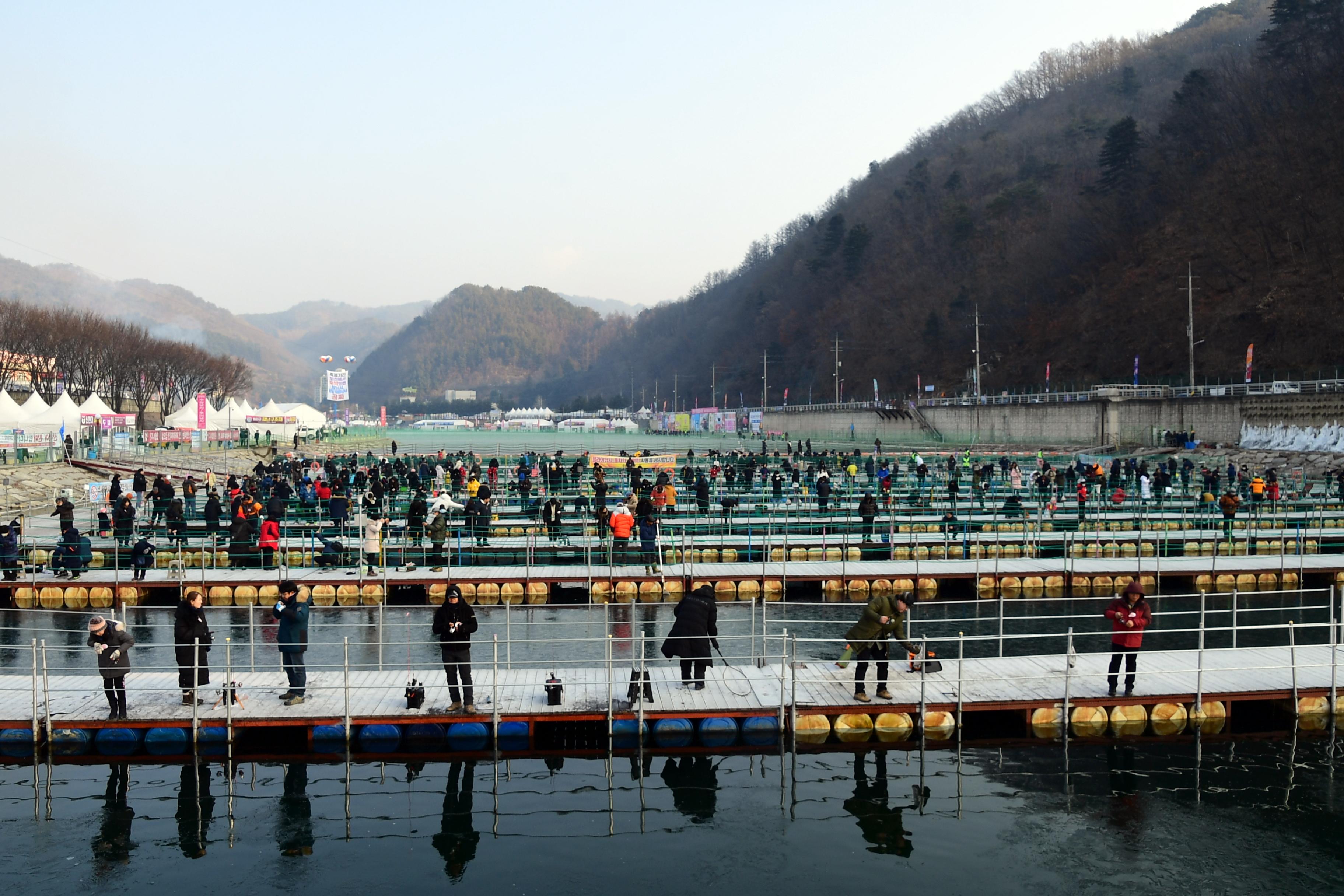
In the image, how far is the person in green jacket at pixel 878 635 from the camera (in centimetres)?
1429

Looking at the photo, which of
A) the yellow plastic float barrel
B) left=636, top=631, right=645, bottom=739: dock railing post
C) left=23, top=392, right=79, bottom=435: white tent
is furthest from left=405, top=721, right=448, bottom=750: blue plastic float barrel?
left=23, top=392, right=79, bottom=435: white tent

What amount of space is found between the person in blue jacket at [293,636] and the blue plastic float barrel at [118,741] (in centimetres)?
190

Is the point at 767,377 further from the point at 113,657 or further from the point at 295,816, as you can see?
the point at 295,816

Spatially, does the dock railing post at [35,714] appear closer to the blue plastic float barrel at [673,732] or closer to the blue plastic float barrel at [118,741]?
the blue plastic float barrel at [118,741]

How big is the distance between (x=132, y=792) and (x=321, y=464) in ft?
130

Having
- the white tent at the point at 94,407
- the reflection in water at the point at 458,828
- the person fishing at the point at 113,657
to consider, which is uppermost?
the white tent at the point at 94,407

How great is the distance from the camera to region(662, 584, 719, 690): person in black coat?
1482 centimetres

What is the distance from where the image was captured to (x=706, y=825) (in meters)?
12.9

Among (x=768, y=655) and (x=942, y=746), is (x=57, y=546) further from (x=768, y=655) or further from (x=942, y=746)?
(x=942, y=746)

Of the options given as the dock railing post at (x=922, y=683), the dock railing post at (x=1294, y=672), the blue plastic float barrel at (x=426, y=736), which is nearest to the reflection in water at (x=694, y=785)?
the dock railing post at (x=922, y=683)

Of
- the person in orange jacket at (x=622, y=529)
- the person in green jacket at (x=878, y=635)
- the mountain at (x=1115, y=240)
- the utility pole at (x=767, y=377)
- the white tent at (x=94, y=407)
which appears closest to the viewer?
the person in green jacket at (x=878, y=635)

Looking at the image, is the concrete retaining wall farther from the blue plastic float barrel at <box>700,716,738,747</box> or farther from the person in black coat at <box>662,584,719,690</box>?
the blue plastic float barrel at <box>700,716,738,747</box>

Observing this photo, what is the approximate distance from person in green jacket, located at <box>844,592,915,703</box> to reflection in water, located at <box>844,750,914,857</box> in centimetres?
93

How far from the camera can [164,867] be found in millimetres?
11672
